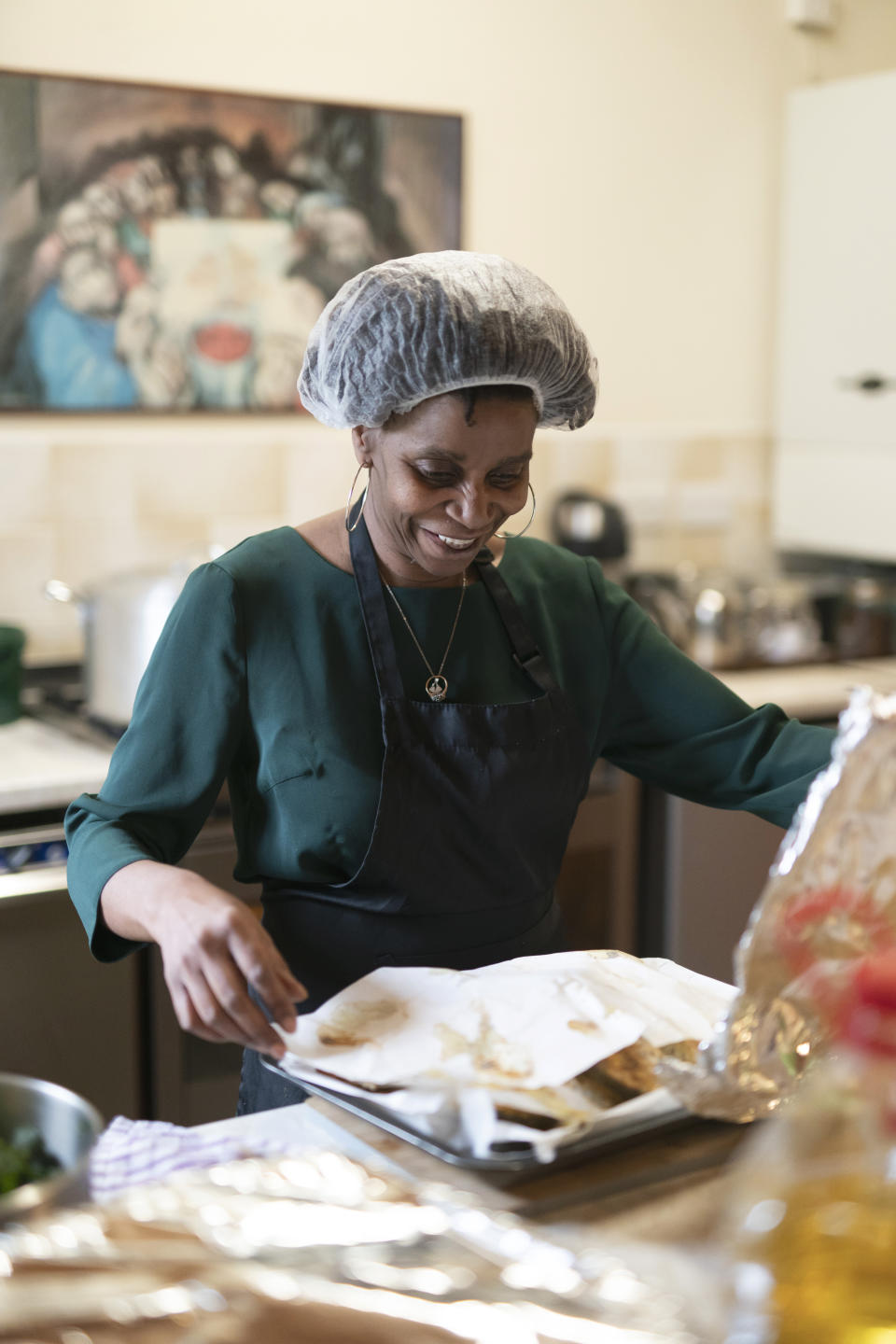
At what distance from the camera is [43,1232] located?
0.69m

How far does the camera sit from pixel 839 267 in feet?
10.1

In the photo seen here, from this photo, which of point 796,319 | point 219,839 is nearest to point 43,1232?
point 219,839

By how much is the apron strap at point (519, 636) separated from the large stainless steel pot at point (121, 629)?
82 centimetres

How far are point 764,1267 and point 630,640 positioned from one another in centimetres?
92

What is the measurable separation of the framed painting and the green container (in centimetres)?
41

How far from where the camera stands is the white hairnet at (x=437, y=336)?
1.20 meters

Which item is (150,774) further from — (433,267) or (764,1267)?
(764,1267)

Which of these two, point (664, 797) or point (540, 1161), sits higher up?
point (540, 1161)

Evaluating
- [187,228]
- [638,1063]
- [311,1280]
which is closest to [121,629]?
[187,228]

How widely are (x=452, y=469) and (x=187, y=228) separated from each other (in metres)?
1.49

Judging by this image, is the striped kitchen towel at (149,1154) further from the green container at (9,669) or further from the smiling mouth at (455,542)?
the green container at (9,669)

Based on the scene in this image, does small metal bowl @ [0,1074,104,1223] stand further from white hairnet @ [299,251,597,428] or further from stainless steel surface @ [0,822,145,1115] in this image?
stainless steel surface @ [0,822,145,1115]

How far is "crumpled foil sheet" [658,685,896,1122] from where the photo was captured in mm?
879

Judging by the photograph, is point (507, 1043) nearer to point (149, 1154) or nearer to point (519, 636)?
point (149, 1154)
